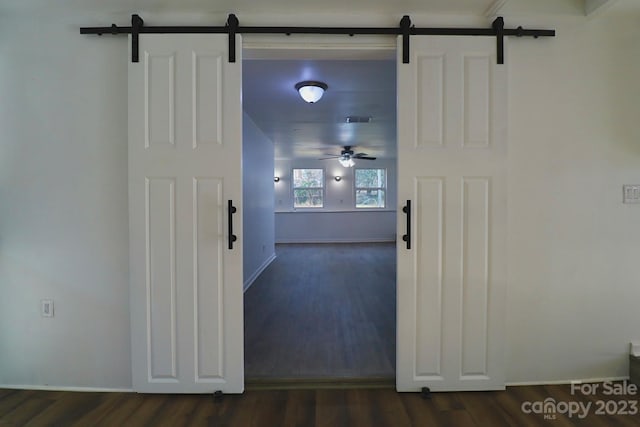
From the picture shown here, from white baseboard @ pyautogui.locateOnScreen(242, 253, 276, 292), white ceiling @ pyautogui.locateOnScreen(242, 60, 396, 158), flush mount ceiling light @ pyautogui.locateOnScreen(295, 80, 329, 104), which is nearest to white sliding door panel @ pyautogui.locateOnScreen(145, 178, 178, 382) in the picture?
white ceiling @ pyautogui.locateOnScreen(242, 60, 396, 158)

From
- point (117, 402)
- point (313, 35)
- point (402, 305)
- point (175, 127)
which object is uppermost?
point (313, 35)

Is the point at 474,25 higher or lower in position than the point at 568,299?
higher

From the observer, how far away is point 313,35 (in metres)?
1.98

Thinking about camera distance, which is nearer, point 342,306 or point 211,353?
point 211,353

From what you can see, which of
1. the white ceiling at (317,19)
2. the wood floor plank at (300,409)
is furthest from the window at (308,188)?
the wood floor plank at (300,409)

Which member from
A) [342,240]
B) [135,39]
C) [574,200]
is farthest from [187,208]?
[342,240]

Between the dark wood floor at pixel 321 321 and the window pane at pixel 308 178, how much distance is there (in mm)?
3534

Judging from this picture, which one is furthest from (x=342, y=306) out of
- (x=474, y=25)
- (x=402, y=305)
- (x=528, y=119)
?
(x=474, y=25)

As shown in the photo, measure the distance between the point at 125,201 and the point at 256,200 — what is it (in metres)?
3.13

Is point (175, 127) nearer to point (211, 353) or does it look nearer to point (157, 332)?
point (157, 332)

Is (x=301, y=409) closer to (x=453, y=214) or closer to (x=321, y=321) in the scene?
(x=321, y=321)

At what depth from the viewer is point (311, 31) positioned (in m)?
1.94

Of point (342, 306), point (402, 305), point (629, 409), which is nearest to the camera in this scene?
point (629, 409)

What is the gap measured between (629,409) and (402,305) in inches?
56.1
